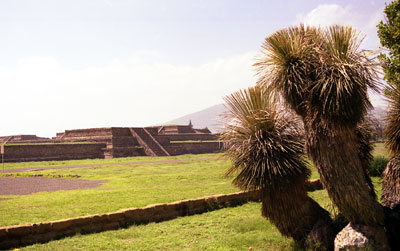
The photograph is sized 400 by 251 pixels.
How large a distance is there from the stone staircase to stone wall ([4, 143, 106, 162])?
435 centimetres

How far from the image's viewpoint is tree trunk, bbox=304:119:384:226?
4.77 m

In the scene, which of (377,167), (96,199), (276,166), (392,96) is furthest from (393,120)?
(377,167)

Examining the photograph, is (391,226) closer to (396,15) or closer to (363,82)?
(363,82)

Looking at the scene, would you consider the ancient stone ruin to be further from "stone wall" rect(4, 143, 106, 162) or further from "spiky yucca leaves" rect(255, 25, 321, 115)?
"spiky yucca leaves" rect(255, 25, 321, 115)

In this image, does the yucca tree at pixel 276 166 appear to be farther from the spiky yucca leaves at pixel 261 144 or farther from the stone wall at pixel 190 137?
the stone wall at pixel 190 137

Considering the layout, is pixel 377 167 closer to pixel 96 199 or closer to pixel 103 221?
pixel 96 199

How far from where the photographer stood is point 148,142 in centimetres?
3791

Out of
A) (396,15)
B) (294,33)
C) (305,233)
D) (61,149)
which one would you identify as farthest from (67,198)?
(61,149)

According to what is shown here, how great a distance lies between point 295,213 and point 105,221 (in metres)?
3.84

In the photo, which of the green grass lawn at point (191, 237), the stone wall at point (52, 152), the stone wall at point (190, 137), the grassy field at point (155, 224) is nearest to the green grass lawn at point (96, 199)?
the grassy field at point (155, 224)

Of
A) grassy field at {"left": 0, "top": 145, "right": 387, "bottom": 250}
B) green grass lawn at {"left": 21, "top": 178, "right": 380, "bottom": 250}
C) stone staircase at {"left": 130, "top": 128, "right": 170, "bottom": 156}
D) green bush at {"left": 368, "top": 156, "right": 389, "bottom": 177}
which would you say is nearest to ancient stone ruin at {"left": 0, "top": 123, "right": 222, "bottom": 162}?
stone staircase at {"left": 130, "top": 128, "right": 170, "bottom": 156}

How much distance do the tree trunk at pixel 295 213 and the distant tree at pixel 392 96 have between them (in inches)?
44.1

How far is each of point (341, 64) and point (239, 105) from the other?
5.76ft

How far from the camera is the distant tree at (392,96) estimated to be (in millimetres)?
5559
